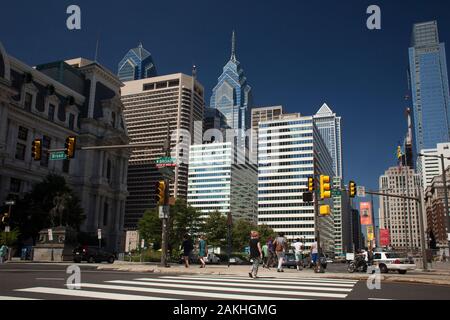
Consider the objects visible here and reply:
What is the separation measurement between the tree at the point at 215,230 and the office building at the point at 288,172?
87.8m

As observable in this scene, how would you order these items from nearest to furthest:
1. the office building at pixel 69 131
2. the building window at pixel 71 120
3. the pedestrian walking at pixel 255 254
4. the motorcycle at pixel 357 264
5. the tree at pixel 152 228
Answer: the pedestrian walking at pixel 255 254 → the motorcycle at pixel 357 264 → the office building at pixel 69 131 → the tree at pixel 152 228 → the building window at pixel 71 120

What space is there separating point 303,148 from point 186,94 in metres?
61.7

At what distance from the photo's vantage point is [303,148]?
16362cm

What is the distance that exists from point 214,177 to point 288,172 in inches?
1510

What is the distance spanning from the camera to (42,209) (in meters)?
51.8

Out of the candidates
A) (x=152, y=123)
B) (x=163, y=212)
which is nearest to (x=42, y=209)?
(x=163, y=212)

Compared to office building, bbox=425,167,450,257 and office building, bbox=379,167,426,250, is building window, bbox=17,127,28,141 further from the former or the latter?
office building, bbox=425,167,450,257

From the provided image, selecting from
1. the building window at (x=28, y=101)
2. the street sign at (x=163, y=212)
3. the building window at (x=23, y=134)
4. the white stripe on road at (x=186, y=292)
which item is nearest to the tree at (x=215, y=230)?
the building window at (x=23, y=134)

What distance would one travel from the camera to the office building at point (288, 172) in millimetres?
160375

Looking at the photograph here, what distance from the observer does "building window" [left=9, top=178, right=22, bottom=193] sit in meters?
59.0

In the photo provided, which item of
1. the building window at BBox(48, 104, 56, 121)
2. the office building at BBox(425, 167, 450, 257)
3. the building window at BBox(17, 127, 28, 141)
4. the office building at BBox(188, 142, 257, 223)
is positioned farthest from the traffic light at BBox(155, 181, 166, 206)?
the office building at BBox(188, 142, 257, 223)

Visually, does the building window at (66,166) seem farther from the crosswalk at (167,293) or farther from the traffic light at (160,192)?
the crosswalk at (167,293)

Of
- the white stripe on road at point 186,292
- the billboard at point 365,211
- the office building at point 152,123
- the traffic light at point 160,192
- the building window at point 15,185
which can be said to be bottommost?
the white stripe on road at point 186,292

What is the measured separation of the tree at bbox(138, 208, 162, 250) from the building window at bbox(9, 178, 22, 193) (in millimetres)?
20035
